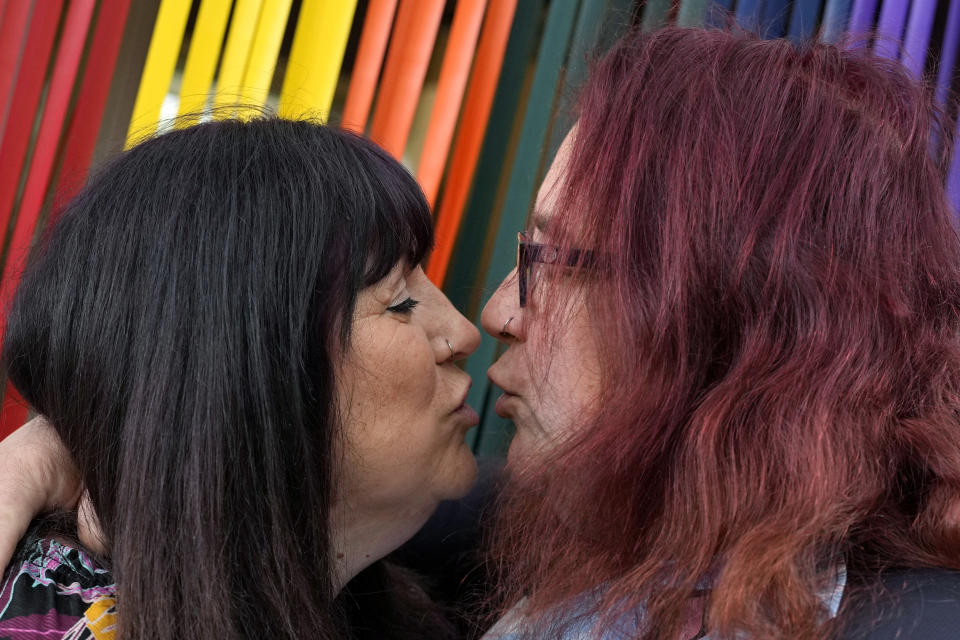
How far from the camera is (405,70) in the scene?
174 cm

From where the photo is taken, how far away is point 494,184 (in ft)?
5.93

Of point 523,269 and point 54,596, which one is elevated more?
point 523,269

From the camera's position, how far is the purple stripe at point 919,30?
5.39 ft

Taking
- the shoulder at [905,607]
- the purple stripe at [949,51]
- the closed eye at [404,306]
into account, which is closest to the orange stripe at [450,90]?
the closed eye at [404,306]

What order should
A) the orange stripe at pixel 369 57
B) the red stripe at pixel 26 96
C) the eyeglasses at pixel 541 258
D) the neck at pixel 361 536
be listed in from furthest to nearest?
the orange stripe at pixel 369 57 < the red stripe at pixel 26 96 < the neck at pixel 361 536 < the eyeglasses at pixel 541 258

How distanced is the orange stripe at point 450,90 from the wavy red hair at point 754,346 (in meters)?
0.38

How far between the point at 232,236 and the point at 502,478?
687mm

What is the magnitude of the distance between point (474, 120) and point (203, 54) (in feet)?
1.60

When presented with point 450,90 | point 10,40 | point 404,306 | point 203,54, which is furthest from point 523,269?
point 10,40

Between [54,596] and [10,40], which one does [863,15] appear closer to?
[10,40]

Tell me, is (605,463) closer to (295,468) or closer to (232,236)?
(295,468)

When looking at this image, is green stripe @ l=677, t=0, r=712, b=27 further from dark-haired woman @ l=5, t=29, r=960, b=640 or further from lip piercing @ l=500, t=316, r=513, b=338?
lip piercing @ l=500, t=316, r=513, b=338

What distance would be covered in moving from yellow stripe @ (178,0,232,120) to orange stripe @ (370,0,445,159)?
0.97ft

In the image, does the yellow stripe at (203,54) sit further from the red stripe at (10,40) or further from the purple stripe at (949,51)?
the purple stripe at (949,51)
